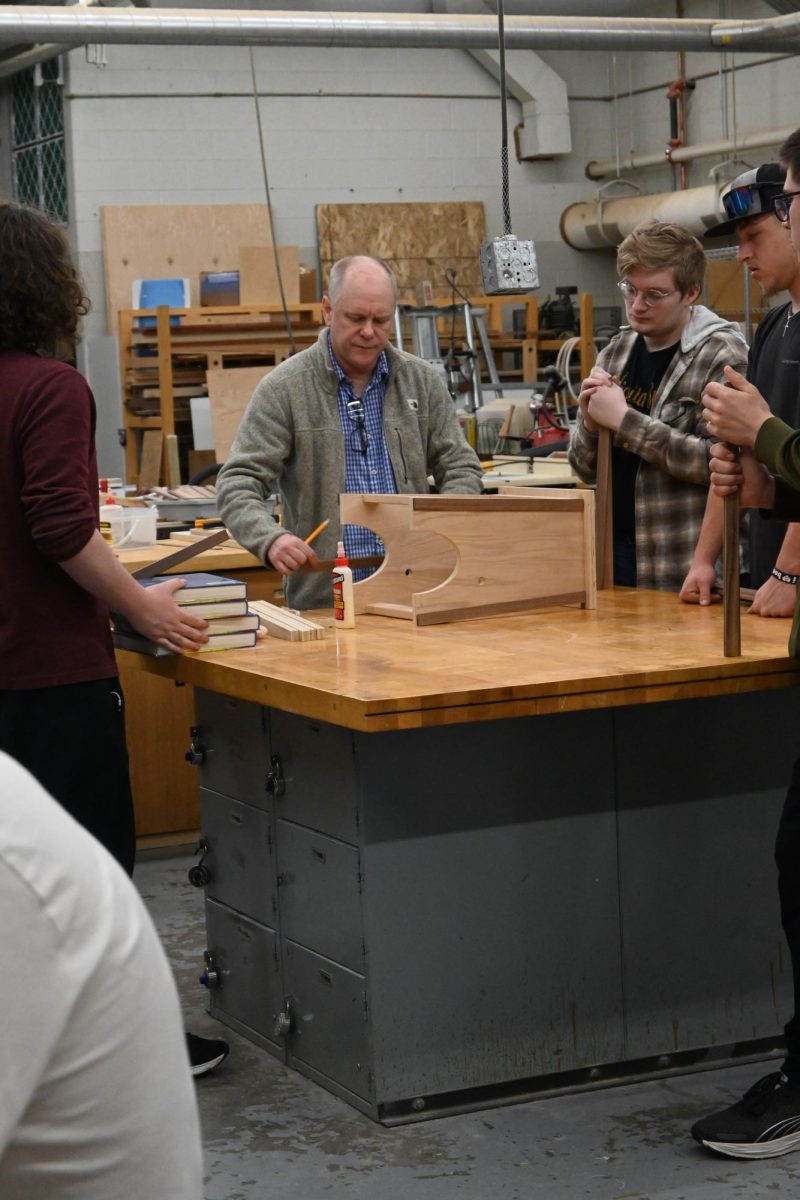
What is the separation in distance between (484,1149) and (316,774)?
0.66 m

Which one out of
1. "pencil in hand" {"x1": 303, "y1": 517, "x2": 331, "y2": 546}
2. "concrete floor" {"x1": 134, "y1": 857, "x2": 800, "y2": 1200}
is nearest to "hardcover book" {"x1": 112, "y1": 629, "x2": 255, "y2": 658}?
"pencil in hand" {"x1": 303, "y1": 517, "x2": 331, "y2": 546}

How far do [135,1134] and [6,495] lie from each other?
1.72 metres

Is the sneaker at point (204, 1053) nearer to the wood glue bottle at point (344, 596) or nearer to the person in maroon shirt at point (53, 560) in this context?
the person in maroon shirt at point (53, 560)

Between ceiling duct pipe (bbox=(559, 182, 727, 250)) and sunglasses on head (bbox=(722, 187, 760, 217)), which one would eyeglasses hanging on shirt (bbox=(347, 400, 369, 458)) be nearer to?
sunglasses on head (bbox=(722, 187, 760, 217))

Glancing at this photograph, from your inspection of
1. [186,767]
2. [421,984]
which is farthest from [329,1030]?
[186,767]

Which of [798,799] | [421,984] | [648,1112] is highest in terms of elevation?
[798,799]

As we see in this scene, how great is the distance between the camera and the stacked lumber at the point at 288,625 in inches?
115

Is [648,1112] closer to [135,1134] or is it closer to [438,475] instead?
[438,475]

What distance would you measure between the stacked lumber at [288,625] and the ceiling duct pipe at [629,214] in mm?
6300

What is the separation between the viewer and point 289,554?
3.06 m

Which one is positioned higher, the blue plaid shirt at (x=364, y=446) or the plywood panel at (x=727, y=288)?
the plywood panel at (x=727, y=288)

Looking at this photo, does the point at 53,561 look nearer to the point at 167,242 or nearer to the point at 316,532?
the point at 316,532

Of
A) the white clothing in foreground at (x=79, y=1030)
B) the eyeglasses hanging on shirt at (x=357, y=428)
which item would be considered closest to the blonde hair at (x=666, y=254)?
the eyeglasses hanging on shirt at (x=357, y=428)

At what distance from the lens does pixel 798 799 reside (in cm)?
235
